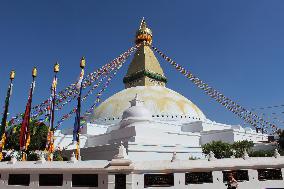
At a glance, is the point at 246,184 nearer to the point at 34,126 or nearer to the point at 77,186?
the point at 77,186

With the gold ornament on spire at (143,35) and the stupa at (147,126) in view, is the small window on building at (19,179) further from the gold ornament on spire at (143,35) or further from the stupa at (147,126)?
the gold ornament on spire at (143,35)

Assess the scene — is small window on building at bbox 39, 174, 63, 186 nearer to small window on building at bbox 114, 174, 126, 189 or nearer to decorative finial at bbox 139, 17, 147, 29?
small window on building at bbox 114, 174, 126, 189

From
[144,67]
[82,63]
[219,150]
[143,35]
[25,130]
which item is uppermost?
[143,35]

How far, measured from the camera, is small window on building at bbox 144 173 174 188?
16875 millimetres

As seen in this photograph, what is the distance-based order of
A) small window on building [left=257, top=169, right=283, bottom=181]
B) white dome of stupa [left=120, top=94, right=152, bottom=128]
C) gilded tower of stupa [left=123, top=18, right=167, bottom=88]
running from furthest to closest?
gilded tower of stupa [left=123, top=18, right=167, bottom=88] < white dome of stupa [left=120, top=94, right=152, bottom=128] < small window on building [left=257, top=169, right=283, bottom=181]

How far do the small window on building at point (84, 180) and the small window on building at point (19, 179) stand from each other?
3030 mm

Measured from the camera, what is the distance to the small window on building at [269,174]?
730 inches

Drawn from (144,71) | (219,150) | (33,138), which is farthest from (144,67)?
(219,150)

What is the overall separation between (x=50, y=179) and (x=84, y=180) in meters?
2.12

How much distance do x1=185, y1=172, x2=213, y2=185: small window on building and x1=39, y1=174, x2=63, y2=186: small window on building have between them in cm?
716

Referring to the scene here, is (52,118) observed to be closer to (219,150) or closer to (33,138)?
(33,138)

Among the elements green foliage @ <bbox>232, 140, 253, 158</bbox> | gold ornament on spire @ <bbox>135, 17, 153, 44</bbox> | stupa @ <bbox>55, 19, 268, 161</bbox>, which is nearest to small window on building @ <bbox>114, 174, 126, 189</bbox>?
stupa @ <bbox>55, 19, 268, 161</bbox>

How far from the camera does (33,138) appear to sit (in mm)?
34156

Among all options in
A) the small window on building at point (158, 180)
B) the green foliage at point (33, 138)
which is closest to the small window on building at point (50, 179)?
the small window on building at point (158, 180)
